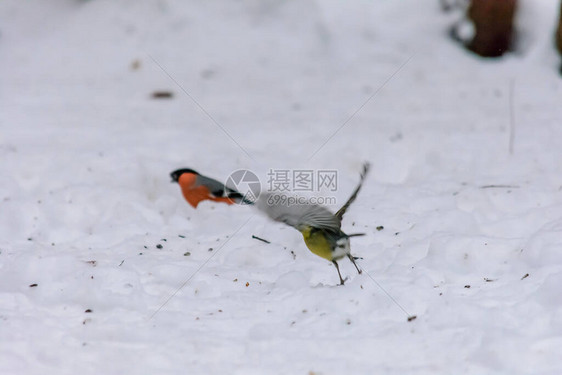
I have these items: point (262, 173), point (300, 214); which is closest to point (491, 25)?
point (262, 173)

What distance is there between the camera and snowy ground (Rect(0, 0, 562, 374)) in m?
2.42

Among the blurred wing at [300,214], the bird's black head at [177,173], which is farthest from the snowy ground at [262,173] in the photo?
the blurred wing at [300,214]

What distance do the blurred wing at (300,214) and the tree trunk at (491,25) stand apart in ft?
12.2

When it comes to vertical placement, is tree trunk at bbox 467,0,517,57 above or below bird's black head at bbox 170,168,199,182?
above

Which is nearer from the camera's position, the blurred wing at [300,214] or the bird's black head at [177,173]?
the blurred wing at [300,214]

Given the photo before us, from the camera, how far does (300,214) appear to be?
275cm

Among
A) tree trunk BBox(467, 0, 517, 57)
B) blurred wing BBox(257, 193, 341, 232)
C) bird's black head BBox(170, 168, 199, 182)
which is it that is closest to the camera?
blurred wing BBox(257, 193, 341, 232)

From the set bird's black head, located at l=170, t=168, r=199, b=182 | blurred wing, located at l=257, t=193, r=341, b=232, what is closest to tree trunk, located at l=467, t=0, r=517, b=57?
bird's black head, located at l=170, t=168, r=199, b=182

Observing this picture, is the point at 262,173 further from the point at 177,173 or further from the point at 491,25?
the point at 491,25

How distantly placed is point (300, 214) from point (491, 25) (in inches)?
153

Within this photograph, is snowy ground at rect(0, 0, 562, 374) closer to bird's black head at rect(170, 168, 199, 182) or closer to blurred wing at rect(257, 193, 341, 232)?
bird's black head at rect(170, 168, 199, 182)

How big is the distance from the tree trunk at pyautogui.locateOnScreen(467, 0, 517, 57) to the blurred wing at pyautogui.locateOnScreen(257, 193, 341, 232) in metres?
3.73

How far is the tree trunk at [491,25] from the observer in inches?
221

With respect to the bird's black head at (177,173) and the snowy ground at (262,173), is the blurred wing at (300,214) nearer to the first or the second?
the snowy ground at (262,173)
